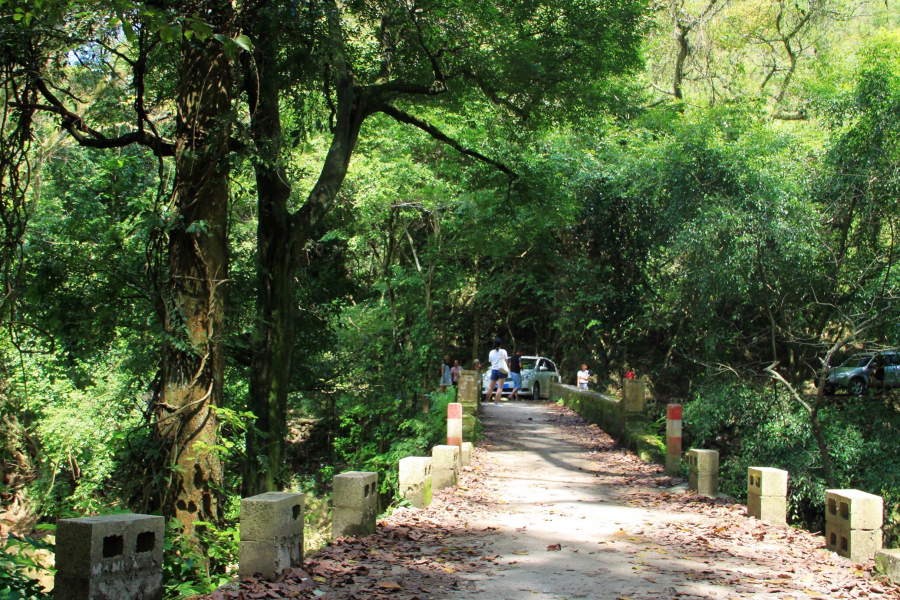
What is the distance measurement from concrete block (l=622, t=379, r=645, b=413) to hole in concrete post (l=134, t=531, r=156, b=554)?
41.3 feet

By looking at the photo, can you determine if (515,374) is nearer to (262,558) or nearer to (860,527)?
(860,527)

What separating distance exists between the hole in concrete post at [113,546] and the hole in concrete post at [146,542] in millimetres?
153

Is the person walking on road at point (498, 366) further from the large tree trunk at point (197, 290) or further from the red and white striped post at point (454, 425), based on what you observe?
the large tree trunk at point (197, 290)

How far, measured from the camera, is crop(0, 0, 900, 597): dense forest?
28.0 ft

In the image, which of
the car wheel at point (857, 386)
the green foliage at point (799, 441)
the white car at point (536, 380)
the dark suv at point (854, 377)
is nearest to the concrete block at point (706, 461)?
the green foliage at point (799, 441)

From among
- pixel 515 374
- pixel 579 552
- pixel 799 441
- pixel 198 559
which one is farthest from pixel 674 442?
pixel 515 374

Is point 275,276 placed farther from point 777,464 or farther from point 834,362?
point 834,362

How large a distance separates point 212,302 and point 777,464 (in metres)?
11.9

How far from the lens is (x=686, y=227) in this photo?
56.5ft

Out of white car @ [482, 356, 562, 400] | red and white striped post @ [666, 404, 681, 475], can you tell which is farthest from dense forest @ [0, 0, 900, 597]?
white car @ [482, 356, 562, 400]

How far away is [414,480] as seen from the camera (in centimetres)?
988

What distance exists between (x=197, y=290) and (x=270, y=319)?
2.90 metres

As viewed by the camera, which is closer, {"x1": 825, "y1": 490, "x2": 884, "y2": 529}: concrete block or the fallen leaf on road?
the fallen leaf on road

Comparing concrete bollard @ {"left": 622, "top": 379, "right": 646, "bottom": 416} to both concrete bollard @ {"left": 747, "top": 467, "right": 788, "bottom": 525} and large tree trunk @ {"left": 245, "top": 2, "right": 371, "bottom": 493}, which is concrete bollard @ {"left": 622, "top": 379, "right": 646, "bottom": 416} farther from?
large tree trunk @ {"left": 245, "top": 2, "right": 371, "bottom": 493}
